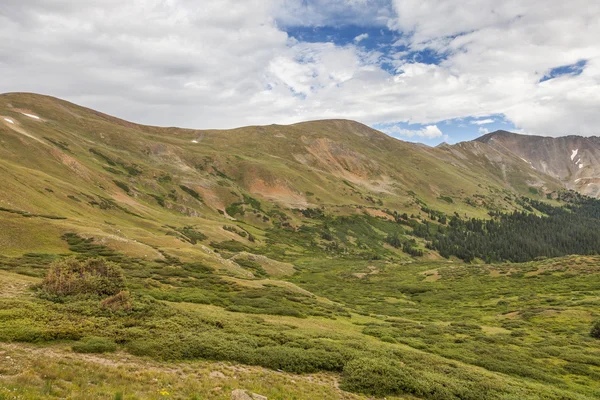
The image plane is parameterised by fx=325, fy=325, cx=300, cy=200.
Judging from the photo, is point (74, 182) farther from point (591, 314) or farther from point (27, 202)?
point (591, 314)

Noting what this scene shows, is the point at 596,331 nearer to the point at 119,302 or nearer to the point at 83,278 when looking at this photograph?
the point at 119,302

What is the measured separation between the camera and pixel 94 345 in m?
18.2

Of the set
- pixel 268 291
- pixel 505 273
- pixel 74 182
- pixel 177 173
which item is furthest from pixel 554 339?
pixel 177 173

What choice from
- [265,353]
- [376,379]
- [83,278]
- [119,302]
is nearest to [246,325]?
[265,353]

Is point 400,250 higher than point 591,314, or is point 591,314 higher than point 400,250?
point 591,314

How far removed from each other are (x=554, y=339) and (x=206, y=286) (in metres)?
44.0

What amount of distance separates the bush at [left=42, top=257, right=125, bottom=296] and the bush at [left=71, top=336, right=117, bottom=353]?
9.05m

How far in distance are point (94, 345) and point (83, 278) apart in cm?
1106

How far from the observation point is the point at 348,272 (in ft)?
370

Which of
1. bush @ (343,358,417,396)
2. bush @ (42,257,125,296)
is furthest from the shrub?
bush @ (343,358,417,396)

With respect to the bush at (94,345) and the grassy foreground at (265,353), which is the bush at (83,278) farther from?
the bush at (94,345)

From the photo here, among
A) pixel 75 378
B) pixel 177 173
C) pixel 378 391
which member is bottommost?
pixel 378 391

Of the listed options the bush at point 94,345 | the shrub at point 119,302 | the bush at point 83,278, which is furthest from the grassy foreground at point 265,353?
the bush at point 83,278

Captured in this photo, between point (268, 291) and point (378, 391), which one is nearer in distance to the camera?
point (378, 391)
